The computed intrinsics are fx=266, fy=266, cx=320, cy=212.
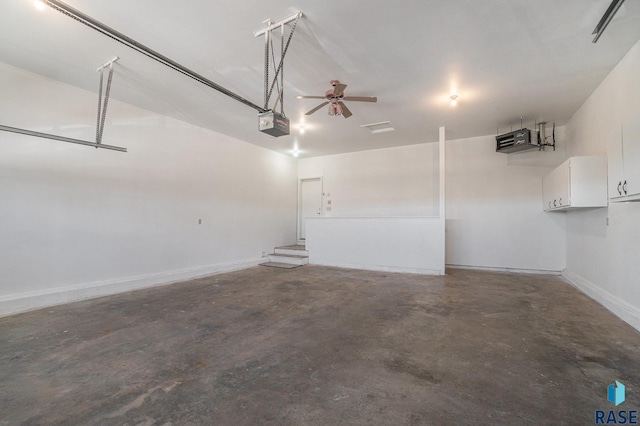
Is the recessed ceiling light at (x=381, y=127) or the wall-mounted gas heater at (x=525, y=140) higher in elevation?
the recessed ceiling light at (x=381, y=127)

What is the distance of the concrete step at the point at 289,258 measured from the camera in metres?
7.10

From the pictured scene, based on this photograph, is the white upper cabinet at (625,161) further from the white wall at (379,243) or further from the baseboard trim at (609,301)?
the white wall at (379,243)

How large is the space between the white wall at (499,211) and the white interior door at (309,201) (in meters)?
3.79

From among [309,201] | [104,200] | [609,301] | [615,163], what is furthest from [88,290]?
[609,301]

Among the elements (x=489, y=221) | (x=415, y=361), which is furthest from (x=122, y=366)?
(x=489, y=221)

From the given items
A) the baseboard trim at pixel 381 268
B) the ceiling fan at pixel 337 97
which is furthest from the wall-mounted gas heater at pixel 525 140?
the ceiling fan at pixel 337 97

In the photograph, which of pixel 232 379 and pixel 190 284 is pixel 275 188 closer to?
pixel 190 284

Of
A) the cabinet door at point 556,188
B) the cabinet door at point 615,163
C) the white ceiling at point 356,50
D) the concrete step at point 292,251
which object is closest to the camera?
the white ceiling at point 356,50

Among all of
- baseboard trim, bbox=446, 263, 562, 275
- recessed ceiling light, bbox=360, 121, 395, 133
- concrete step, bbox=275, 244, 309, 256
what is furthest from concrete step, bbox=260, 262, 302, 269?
baseboard trim, bbox=446, 263, 562, 275

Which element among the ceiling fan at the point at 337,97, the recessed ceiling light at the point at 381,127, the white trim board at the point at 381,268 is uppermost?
the recessed ceiling light at the point at 381,127

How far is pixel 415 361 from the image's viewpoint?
89.6 inches

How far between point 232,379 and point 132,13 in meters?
3.49

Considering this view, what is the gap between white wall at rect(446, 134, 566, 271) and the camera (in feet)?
19.1

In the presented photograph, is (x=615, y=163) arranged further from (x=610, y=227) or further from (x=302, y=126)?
(x=302, y=126)
